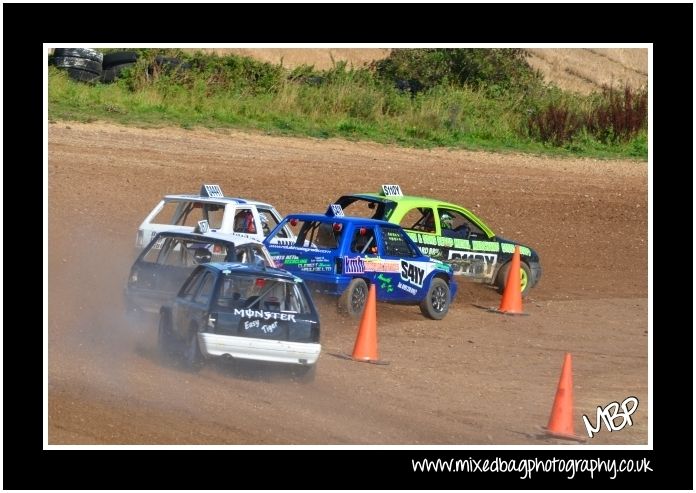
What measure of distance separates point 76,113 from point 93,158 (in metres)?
2.61

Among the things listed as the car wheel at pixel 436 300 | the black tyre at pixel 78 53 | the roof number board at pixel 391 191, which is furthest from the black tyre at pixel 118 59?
the car wheel at pixel 436 300

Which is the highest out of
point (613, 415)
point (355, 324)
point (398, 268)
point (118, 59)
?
point (118, 59)

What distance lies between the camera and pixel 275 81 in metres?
32.8

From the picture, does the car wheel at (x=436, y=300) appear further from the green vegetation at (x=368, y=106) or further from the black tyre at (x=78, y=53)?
the black tyre at (x=78, y=53)

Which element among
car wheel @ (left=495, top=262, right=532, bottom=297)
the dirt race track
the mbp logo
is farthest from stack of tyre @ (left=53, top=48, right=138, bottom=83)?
the mbp logo

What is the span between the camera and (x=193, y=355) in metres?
13.5

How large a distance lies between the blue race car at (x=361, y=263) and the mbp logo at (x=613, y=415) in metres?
4.40

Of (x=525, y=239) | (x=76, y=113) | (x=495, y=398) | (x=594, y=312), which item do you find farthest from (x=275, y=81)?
(x=495, y=398)

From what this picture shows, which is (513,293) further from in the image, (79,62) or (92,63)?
(92,63)

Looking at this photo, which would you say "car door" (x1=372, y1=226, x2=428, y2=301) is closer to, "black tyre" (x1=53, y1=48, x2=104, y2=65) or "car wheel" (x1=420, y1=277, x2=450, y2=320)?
"car wheel" (x1=420, y1=277, x2=450, y2=320)

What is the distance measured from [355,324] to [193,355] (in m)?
4.22

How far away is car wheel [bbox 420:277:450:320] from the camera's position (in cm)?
1848

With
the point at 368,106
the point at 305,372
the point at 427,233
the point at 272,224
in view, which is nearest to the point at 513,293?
the point at 427,233

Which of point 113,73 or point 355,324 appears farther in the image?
point 113,73
